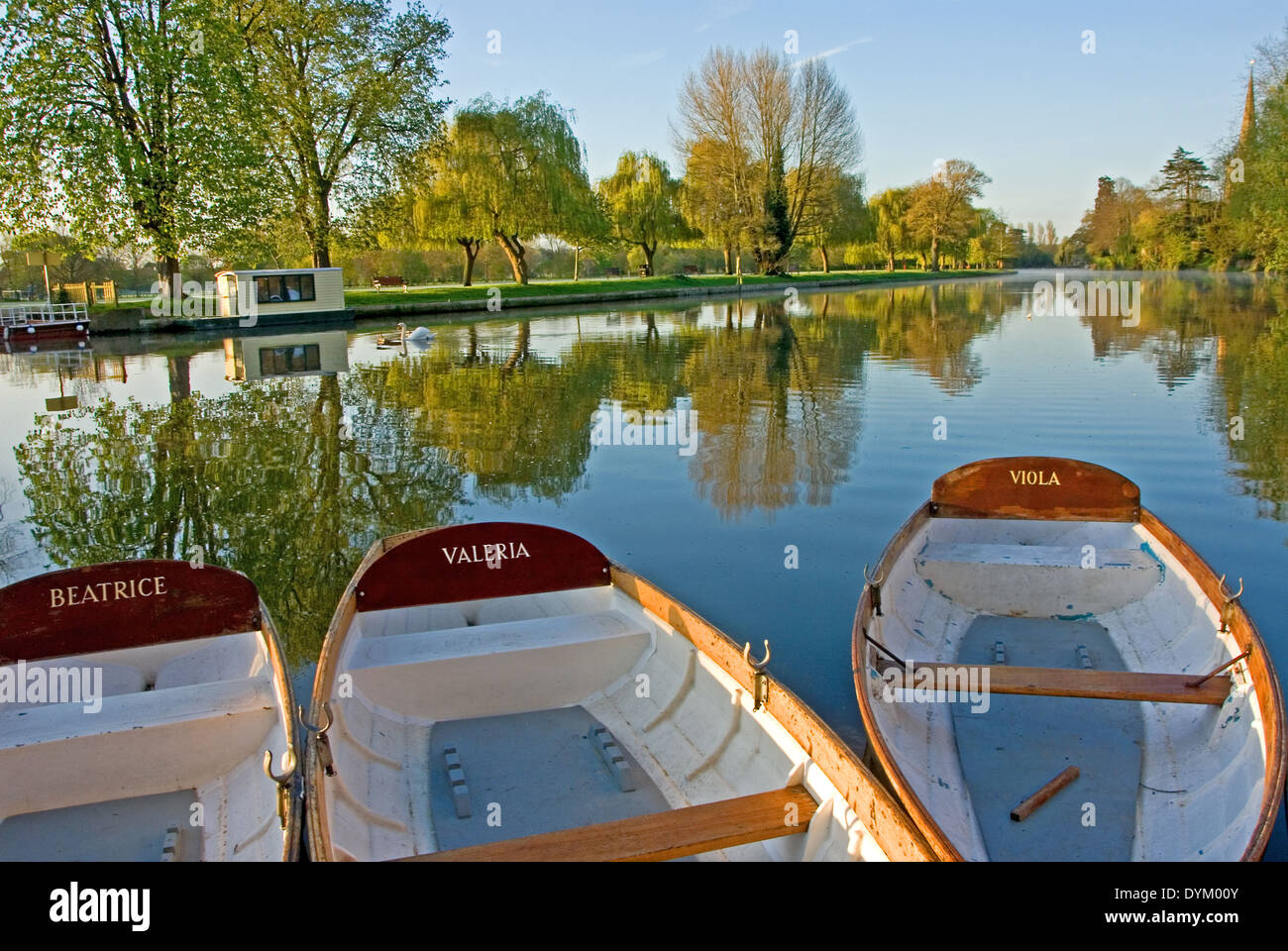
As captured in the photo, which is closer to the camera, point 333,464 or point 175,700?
point 175,700

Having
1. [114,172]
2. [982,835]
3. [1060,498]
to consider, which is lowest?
[982,835]

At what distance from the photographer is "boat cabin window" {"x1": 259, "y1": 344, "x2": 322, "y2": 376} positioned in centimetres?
2264

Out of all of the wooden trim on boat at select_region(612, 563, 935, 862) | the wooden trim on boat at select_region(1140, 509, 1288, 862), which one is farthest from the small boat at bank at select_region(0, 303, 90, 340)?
the wooden trim on boat at select_region(1140, 509, 1288, 862)

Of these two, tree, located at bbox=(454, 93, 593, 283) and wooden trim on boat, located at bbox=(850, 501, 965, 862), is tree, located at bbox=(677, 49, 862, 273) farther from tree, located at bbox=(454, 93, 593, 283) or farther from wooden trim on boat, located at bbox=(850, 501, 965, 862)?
wooden trim on boat, located at bbox=(850, 501, 965, 862)

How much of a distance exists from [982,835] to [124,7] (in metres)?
37.4

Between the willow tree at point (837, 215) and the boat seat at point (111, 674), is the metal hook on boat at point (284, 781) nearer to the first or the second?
the boat seat at point (111, 674)

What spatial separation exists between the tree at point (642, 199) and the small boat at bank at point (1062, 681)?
190 feet

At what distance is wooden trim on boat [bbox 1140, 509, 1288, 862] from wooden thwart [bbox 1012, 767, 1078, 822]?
863 mm

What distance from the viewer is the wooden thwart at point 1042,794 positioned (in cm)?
424

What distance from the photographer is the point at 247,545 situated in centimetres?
879

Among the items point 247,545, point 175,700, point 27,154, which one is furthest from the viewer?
point 27,154

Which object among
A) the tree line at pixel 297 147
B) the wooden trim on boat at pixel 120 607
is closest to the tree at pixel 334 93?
the tree line at pixel 297 147

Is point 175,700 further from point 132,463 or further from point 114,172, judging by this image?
point 114,172
